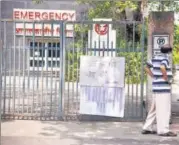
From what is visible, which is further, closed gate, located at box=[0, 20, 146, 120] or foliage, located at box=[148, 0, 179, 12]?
foliage, located at box=[148, 0, 179, 12]

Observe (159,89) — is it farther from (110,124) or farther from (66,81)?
(66,81)

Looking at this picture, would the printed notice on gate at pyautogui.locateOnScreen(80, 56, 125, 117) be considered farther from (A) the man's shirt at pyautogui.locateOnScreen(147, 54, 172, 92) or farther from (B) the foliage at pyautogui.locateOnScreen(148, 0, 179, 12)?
(B) the foliage at pyautogui.locateOnScreen(148, 0, 179, 12)

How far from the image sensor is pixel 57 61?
10.4m

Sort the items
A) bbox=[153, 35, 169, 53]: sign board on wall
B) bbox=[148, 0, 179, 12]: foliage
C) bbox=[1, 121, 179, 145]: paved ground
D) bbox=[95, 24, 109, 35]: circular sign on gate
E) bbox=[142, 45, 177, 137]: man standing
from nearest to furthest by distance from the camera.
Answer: bbox=[1, 121, 179, 145]: paved ground
bbox=[142, 45, 177, 137]: man standing
bbox=[153, 35, 169, 53]: sign board on wall
bbox=[95, 24, 109, 35]: circular sign on gate
bbox=[148, 0, 179, 12]: foliage

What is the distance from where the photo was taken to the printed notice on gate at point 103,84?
10.1 m

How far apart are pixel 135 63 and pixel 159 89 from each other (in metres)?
2.03

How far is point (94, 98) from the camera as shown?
33.6 ft

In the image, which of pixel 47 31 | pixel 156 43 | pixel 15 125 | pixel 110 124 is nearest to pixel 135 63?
pixel 156 43

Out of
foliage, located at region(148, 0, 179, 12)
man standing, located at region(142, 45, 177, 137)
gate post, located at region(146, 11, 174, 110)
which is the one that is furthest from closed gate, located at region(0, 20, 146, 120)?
man standing, located at region(142, 45, 177, 137)

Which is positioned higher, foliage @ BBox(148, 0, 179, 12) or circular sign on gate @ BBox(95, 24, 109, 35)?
foliage @ BBox(148, 0, 179, 12)

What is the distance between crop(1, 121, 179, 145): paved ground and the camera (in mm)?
8325

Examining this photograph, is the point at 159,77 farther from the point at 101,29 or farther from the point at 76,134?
the point at 101,29

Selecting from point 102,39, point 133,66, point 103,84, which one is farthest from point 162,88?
point 102,39

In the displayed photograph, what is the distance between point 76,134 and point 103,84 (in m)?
1.60
